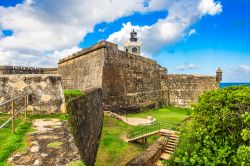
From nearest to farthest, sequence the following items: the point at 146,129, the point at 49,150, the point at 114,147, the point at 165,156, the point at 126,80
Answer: the point at 49,150
the point at 114,147
the point at 165,156
the point at 146,129
the point at 126,80

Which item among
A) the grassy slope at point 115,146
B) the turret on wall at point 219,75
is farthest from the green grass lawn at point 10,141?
the turret on wall at point 219,75

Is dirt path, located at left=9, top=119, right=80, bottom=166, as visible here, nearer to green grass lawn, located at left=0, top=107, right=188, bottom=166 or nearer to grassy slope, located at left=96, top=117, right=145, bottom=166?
green grass lawn, located at left=0, top=107, right=188, bottom=166

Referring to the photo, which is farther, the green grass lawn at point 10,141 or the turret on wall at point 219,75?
the turret on wall at point 219,75

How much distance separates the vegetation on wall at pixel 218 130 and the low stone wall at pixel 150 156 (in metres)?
1.32

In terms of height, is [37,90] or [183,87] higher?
[37,90]

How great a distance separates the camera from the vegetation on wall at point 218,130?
244 inches

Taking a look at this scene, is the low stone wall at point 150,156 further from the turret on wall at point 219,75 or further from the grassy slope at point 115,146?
the turret on wall at point 219,75

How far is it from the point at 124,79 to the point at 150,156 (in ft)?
35.6

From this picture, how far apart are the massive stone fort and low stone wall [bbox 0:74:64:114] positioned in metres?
4.63

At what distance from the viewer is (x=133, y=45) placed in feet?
166

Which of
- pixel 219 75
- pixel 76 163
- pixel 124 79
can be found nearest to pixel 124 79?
pixel 124 79

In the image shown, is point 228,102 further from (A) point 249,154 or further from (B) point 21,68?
(B) point 21,68

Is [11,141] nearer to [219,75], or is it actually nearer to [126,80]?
[126,80]

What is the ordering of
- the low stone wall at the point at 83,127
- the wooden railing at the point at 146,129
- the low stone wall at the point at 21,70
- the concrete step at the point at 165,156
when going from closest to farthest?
the low stone wall at the point at 83,127 → the concrete step at the point at 165,156 → the wooden railing at the point at 146,129 → the low stone wall at the point at 21,70
